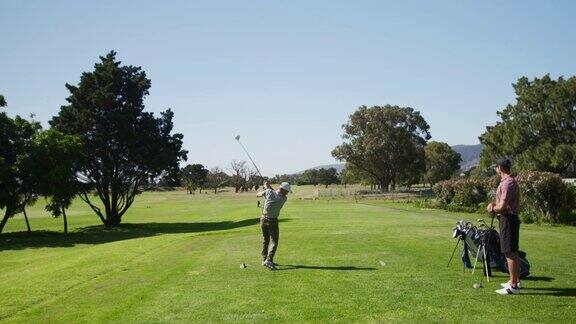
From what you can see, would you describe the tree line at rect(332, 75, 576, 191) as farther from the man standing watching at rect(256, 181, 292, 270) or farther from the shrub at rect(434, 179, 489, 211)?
the man standing watching at rect(256, 181, 292, 270)

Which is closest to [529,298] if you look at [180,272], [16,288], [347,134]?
[180,272]

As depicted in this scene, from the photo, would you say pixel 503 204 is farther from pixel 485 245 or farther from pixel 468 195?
pixel 468 195

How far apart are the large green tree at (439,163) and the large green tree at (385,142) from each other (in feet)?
124

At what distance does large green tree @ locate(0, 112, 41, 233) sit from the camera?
39.0m

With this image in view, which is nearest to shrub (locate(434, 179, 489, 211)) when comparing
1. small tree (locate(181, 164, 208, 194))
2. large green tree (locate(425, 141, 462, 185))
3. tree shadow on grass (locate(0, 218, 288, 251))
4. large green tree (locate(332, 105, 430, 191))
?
tree shadow on grass (locate(0, 218, 288, 251))

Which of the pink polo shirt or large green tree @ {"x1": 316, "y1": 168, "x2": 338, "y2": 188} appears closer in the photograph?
the pink polo shirt

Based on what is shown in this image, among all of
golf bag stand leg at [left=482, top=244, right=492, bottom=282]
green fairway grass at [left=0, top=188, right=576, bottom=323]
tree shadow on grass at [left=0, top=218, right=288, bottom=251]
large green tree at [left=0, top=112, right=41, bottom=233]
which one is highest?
large green tree at [left=0, top=112, right=41, bottom=233]

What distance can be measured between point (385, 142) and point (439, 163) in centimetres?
5028

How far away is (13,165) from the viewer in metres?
39.4

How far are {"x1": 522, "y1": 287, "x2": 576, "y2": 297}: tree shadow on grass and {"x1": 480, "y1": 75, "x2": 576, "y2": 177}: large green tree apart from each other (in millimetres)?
67470

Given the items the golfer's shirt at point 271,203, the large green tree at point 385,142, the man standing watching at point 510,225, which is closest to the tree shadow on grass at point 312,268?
the golfer's shirt at point 271,203

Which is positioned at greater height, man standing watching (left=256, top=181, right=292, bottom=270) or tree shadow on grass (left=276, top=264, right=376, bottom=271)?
man standing watching (left=256, top=181, right=292, bottom=270)

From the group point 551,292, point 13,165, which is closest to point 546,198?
point 551,292

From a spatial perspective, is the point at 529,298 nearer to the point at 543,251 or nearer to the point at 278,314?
the point at 278,314
